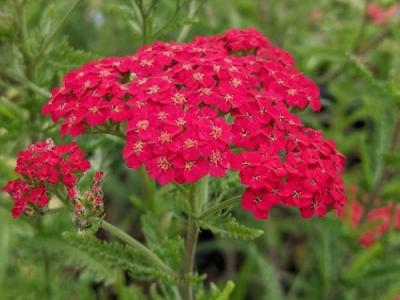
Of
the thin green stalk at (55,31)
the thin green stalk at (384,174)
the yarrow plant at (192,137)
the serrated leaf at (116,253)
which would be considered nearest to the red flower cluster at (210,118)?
the yarrow plant at (192,137)

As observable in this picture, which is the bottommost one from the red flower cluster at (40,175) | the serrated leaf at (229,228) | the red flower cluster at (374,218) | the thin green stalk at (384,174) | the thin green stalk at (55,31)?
the red flower cluster at (374,218)

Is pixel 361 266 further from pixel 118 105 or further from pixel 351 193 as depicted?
pixel 118 105

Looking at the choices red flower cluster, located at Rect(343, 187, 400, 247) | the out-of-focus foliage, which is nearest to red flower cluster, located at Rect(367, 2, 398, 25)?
the out-of-focus foliage

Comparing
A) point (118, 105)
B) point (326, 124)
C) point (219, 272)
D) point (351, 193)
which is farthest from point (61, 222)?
point (326, 124)

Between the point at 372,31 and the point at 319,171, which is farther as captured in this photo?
the point at 372,31

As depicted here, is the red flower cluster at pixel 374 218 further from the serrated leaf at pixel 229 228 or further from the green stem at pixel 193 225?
the serrated leaf at pixel 229 228

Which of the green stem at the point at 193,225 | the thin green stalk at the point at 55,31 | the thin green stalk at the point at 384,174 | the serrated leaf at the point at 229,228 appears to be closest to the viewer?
the serrated leaf at the point at 229,228

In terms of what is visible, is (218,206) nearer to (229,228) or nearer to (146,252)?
(229,228)
